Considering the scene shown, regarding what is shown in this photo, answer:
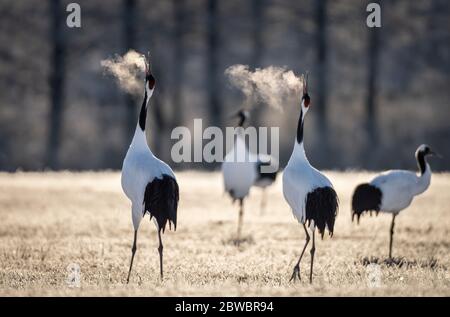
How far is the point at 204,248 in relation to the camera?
1262 centimetres

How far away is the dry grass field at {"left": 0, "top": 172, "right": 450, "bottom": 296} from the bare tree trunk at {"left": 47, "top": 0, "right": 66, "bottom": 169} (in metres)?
8.87

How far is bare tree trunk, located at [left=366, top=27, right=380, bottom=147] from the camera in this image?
32094 millimetres

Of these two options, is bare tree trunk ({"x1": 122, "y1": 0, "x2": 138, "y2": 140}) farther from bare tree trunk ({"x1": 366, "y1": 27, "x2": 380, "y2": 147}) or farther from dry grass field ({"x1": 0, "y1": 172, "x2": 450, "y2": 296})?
dry grass field ({"x1": 0, "y1": 172, "x2": 450, "y2": 296})

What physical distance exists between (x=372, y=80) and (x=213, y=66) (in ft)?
19.3

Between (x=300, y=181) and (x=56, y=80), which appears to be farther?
(x=56, y=80)

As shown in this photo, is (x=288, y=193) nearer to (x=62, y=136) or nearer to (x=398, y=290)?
(x=398, y=290)

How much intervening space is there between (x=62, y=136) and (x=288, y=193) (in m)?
21.8

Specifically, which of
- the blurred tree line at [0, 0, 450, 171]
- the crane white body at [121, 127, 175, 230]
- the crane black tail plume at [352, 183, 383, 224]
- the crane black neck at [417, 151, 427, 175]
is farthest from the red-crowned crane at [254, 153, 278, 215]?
the blurred tree line at [0, 0, 450, 171]

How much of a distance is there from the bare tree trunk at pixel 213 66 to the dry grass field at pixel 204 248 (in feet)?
35.4

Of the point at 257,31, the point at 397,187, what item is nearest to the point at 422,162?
the point at 397,187

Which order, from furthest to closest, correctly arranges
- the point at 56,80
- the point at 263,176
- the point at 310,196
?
1. the point at 56,80
2. the point at 263,176
3. the point at 310,196

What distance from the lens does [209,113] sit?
31969 mm

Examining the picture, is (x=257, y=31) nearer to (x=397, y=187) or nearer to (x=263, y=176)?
(x=263, y=176)

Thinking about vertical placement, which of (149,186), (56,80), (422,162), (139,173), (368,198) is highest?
(56,80)
